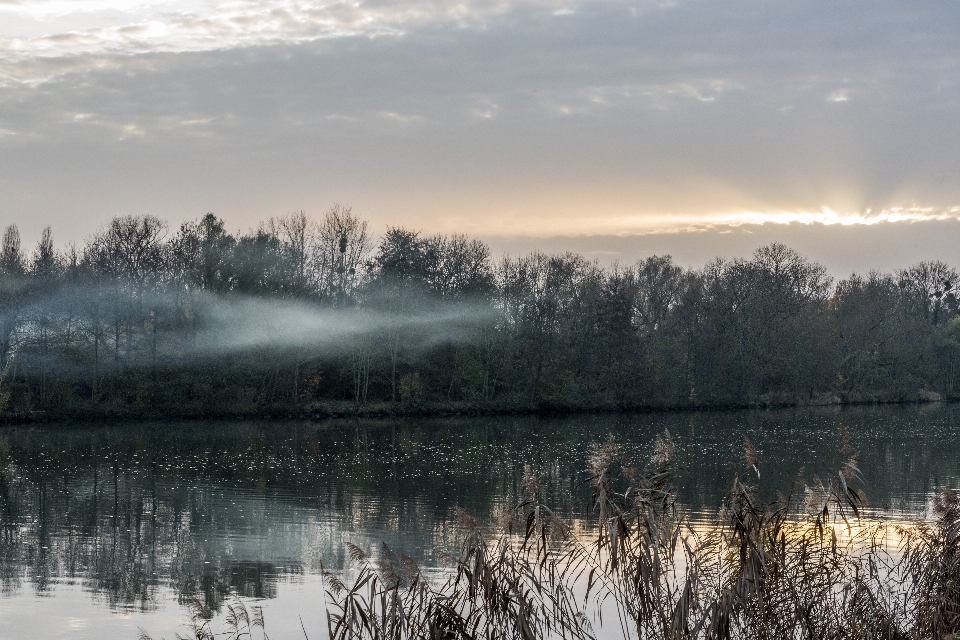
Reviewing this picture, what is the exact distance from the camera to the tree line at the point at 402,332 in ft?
167

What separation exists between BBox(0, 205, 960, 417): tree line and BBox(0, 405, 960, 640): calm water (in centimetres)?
542

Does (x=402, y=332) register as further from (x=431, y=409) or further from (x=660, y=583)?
(x=660, y=583)

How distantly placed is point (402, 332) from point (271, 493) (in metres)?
33.6

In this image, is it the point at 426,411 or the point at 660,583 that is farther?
the point at 426,411

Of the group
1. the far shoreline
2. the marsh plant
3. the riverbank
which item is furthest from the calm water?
the riverbank

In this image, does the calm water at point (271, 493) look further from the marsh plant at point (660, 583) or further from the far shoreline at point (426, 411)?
the far shoreline at point (426, 411)

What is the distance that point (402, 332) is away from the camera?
2243 inches

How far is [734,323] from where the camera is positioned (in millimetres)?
66375

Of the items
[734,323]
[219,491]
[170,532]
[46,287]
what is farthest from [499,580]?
[734,323]

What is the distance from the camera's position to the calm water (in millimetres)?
13266

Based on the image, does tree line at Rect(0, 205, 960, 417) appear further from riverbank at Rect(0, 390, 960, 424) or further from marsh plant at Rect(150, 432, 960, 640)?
marsh plant at Rect(150, 432, 960, 640)

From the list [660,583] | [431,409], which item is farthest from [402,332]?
[660,583]

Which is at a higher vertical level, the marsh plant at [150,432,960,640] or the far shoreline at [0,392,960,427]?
the marsh plant at [150,432,960,640]

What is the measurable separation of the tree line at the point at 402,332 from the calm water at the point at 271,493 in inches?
213
